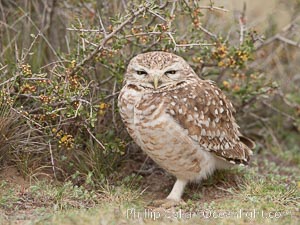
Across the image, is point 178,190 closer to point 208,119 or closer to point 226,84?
point 208,119

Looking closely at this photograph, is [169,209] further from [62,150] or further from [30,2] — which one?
[30,2]

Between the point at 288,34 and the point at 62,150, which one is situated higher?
the point at 288,34

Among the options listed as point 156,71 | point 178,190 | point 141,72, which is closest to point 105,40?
point 141,72

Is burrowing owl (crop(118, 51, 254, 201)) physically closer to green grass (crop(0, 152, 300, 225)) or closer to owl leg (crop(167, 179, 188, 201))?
owl leg (crop(167, 179, 188, 201))

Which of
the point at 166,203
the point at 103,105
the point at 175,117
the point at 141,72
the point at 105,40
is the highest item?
the point at 105,40

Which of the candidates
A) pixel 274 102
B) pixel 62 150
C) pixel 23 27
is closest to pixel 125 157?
pixel 62 150

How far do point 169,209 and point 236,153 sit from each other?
845 millimetres

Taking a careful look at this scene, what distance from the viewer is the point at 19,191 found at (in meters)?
4.93

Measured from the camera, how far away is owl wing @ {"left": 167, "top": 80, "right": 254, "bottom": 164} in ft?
16.3

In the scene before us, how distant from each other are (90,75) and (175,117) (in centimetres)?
123

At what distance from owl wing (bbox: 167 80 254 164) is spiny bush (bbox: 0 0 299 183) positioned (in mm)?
427

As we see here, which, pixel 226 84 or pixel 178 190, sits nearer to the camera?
pixel 178 190

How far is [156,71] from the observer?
4934mm

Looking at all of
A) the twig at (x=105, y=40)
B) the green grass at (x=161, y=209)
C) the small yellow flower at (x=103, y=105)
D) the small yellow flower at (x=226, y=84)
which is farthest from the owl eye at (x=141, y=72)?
the small yellow flower at (x=226, y=84)
